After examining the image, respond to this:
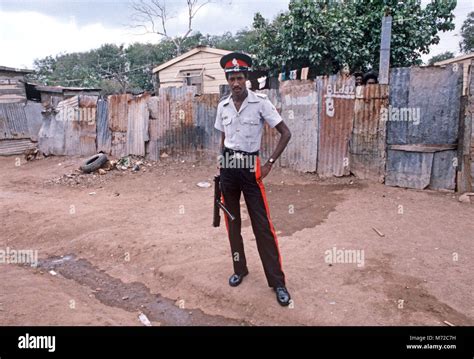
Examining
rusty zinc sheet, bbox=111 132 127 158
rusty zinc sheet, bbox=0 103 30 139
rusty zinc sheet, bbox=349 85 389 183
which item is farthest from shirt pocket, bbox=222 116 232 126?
rusty zinc sheet, bbox=0 103 30 139

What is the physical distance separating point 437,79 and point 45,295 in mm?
6477

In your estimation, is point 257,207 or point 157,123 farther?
point 157,123

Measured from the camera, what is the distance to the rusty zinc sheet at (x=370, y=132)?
6.77 meters

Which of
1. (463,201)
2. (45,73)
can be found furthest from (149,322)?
(45,73)

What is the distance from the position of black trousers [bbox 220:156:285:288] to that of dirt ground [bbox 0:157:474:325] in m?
0.30

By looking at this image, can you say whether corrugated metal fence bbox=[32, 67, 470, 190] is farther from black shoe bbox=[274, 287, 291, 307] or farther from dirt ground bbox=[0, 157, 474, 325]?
black shoe bbox=[274, 287, 291, 307]

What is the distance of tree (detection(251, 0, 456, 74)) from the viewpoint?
8953 millimetres

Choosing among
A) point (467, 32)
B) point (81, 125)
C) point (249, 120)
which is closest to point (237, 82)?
point (249, 120)

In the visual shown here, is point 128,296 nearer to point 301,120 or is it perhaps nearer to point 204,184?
point 204,184

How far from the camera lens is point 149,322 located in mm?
3266

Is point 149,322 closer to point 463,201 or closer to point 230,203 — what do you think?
point 230,203

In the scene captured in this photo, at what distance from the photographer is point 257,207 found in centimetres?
324

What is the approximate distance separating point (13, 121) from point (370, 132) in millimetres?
11634

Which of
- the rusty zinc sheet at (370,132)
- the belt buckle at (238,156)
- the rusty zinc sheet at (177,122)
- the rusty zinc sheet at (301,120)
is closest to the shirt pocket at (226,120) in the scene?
the belt buckle at (238,156)
